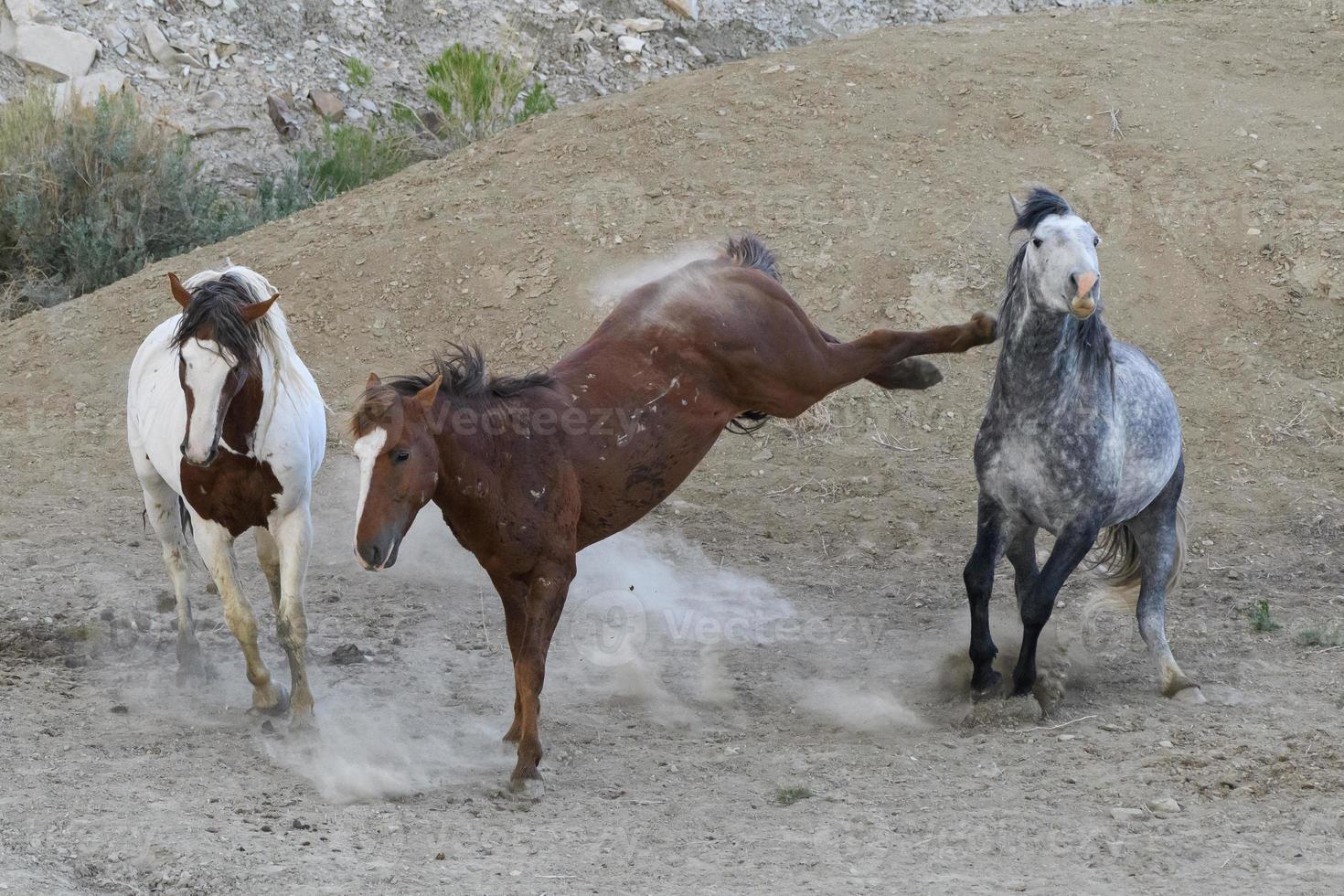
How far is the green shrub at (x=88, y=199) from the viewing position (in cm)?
1177

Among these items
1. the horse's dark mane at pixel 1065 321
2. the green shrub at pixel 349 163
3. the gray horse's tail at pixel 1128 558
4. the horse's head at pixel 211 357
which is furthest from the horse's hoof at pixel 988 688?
the green shrub at pixel 349 163

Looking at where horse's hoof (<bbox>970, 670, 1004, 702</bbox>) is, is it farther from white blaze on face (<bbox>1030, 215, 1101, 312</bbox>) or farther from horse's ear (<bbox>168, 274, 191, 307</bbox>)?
horse's ear (<bbox>168, 274, 191, 307</bbox>)

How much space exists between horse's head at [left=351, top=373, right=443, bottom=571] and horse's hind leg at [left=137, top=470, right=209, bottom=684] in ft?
7.19

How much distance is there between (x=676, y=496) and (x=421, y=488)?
410cm

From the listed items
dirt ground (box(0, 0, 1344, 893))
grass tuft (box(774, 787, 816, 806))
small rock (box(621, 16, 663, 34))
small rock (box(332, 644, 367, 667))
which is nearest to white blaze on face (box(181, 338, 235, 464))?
dirt ground (box(0, 0, 1344, 893))

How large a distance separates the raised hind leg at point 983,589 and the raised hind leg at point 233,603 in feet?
9.97

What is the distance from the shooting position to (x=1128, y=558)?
613 centimetres

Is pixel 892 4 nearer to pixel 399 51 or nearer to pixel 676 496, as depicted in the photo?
pixel 399 51

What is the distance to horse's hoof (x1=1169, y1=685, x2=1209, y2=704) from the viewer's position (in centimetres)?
557

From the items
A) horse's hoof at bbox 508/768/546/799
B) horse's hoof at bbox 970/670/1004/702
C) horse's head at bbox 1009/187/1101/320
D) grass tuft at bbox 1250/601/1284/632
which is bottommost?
grass tuft at bbox 1250/601/1284/632

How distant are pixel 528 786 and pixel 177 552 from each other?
250 centimetres

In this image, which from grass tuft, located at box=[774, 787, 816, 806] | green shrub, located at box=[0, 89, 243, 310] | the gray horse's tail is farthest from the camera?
green shrub, located at box=[0, 89, 243, 310]

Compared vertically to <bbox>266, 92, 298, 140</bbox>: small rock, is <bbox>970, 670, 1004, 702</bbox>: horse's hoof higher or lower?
higher

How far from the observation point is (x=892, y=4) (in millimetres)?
19094
